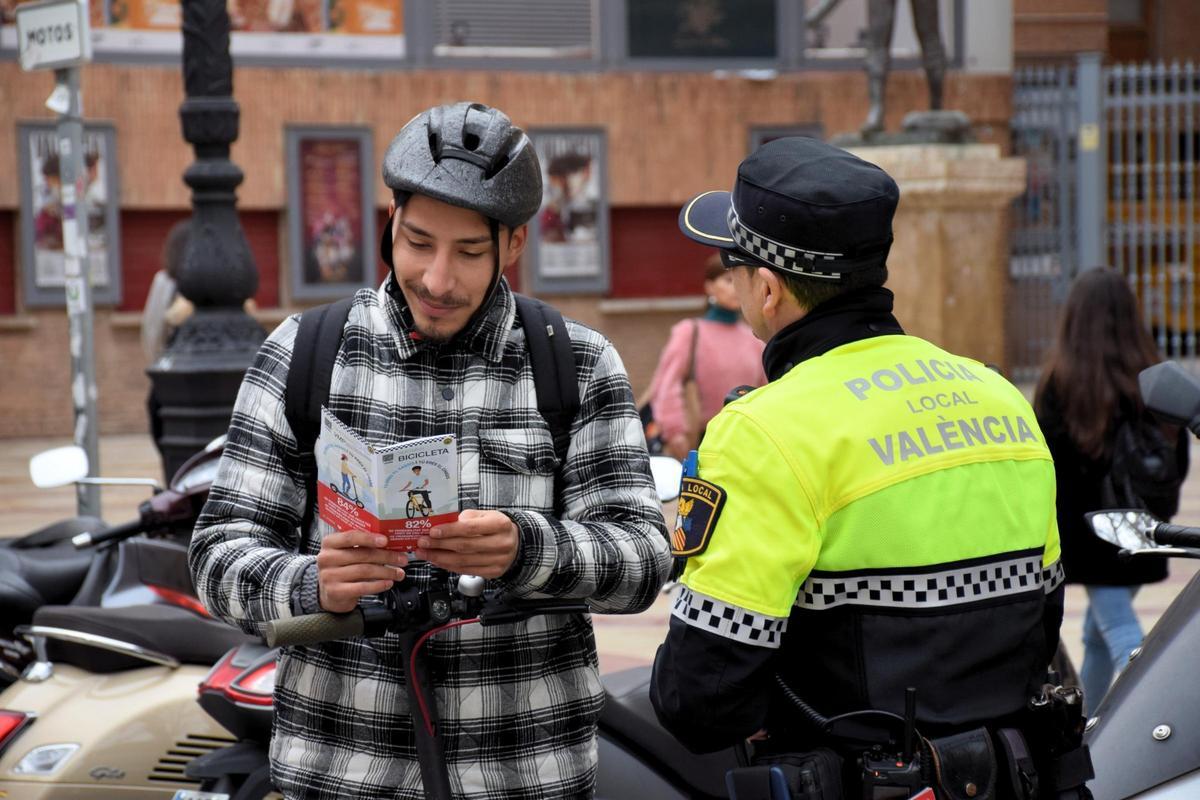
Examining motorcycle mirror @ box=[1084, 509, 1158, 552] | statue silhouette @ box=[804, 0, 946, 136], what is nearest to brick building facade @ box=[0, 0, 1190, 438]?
statue silhouette @ box=[804, 0, 946, 136]

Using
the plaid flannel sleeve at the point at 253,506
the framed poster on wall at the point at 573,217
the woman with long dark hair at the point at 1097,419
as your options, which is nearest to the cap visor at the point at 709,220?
the plaid flannel sleeve at the point at 253,506

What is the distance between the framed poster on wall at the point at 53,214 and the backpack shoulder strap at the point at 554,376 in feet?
45.7

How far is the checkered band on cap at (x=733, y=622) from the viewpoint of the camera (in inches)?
77.9

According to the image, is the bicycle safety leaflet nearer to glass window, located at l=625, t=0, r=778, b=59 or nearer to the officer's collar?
the officer's collar

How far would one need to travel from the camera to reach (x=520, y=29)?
17.3 m

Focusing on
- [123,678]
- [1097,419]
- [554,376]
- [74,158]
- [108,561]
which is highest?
[74,158]

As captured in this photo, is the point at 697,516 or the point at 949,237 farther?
the point at 949,237

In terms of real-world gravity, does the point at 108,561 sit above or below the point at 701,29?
below

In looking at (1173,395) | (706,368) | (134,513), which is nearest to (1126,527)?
(1173,395)

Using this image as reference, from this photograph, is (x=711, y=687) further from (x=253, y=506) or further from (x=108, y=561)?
(x=108, y=561)

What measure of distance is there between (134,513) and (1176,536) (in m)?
8.57

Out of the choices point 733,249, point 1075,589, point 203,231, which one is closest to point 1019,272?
point 1075,589

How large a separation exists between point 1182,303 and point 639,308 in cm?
590

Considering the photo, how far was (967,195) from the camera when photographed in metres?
11.4
